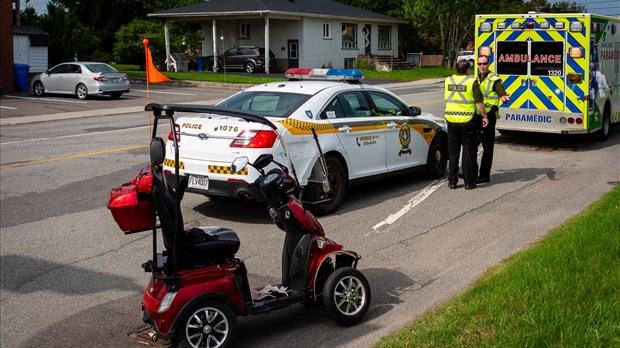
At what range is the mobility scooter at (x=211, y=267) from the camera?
17.7 feet

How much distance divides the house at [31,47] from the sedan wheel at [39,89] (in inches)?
360

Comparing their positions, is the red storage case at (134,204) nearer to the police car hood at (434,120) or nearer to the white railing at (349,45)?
the police car hood at (434,120)

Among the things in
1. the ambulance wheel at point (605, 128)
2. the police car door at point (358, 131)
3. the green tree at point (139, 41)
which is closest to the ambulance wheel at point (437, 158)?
the police car door at point (358, 131)

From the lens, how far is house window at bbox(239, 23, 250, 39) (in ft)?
168

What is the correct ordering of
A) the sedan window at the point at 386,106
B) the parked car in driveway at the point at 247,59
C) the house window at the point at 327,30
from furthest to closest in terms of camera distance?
the house window at the point at 327,30 → the parked car in driveway at the point at 247,59 → the sedan window at the point at 386,106

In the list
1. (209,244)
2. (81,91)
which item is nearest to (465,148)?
(209,244)

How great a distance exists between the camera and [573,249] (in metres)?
6.95

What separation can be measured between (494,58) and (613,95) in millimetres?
3052

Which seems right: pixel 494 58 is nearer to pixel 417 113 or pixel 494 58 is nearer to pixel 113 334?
pixel 417 113

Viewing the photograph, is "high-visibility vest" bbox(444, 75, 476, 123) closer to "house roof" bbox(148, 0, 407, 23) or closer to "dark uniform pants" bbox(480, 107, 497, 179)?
"dark uniform pants" bbox(480, 107, 497, 179)

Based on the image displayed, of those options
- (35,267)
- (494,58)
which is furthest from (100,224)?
(494,58)

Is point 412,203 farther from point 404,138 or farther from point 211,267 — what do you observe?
point 211,267

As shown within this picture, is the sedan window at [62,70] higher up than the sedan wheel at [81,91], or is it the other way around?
the sedan window at [62,70]

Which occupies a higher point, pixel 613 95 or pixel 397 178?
pixel 613 95
